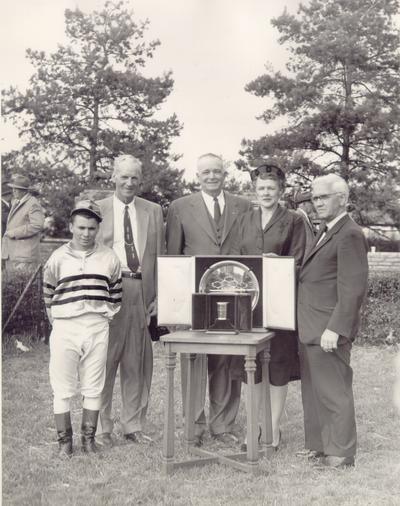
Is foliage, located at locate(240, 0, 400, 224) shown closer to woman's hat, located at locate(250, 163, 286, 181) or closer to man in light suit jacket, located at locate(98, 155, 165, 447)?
woman's hat, located at locate(250, 163, 286, 181)

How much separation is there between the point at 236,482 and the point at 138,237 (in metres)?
1.78

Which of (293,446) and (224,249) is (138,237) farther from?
(293,446)

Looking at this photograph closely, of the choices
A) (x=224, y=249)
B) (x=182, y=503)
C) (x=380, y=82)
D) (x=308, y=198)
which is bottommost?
(x=182, y=503)

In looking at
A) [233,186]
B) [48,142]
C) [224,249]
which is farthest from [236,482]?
[233,186]

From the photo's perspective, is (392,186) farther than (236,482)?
Yes

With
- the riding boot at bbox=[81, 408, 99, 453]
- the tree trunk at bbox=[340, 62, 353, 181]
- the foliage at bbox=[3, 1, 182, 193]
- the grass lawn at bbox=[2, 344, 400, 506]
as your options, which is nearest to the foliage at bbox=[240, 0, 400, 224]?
the tree trunk at bbox=[340, 62, 353, 181]

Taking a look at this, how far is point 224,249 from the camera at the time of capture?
15.4ft

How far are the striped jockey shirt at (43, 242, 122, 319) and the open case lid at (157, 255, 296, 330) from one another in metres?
0.35

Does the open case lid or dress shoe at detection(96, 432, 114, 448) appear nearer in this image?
the open case lid

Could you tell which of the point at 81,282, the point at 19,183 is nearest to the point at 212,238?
the point at 81,282

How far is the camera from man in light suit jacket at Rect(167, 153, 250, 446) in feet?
15.5

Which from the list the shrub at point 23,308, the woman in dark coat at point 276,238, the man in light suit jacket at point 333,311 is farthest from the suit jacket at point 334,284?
the shrub at point 23,308

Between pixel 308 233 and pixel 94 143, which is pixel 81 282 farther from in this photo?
pixel 94 143

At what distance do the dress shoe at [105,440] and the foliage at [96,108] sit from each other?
310cm
